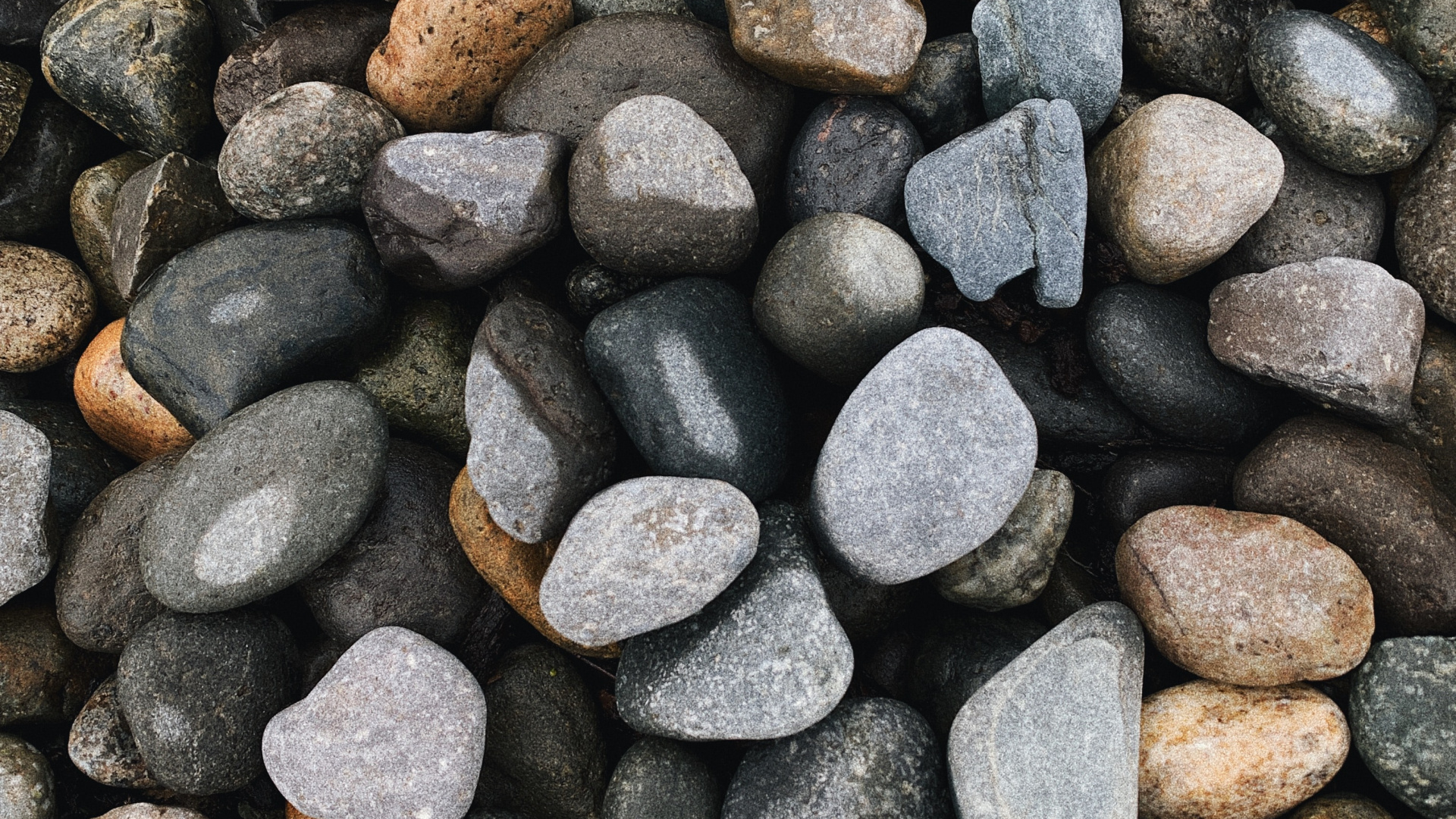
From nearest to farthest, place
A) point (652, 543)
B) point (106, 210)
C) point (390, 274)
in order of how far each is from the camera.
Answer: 1. point (652, 543)
2. point (390, 274)
3. point (106, 210)

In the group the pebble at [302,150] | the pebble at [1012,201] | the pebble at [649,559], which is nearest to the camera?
the pebble at [649,559]

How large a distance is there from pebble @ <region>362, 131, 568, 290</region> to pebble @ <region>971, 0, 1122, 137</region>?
1163 mm

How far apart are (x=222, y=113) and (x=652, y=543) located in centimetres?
186

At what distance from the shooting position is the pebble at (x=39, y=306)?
2766 millimetres

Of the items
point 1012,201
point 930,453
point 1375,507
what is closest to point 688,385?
point 930,453

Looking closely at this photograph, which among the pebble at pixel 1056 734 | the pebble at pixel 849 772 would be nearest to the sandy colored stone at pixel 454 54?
the pebble at pixel 849 772

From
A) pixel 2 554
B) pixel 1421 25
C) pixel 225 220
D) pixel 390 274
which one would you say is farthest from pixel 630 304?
pixel 1421 25

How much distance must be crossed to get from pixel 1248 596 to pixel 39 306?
3400 millimetres

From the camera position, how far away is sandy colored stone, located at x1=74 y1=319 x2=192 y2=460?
2.66m

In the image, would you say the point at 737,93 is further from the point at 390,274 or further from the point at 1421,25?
the point at 1421,25

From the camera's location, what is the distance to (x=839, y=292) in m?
2.20

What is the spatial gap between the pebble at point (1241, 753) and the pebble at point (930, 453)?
658mm

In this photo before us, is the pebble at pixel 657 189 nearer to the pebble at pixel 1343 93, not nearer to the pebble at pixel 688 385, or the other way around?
the pebble at pixel 688 385

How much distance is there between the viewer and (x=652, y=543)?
2051 mm
